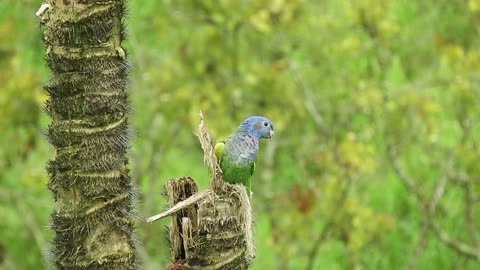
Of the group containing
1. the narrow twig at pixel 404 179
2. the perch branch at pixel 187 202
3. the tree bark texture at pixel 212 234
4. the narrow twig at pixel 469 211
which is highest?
the narrow twig at pixel 404 179

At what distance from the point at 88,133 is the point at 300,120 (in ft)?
25.7

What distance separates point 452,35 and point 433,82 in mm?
2714

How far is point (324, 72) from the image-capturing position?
12.1 metres

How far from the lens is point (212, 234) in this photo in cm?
414

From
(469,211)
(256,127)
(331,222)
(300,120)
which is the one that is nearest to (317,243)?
(331,222)

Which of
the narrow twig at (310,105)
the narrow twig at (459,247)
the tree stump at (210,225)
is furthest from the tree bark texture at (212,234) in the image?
the narrow twig at (310,105)

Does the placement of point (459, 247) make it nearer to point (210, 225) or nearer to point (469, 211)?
point (469, 211)

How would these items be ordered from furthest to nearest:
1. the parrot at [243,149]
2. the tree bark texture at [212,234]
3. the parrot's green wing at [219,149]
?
the parrot's green wing at [219,149] < the parrot at [243,149] < the tree bark texture at [212,234]

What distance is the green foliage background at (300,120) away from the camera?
33.2ft

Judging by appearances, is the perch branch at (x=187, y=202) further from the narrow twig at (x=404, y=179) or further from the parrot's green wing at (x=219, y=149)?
the narrow twig at (x=404, y=179)

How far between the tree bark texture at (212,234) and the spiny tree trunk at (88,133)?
1.43ft

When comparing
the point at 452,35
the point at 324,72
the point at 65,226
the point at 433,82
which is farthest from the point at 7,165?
the point at 65,226

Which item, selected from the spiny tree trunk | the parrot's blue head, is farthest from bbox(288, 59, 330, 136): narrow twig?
the spiny tree trunk

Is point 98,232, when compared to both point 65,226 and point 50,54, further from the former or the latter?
point 50,54
